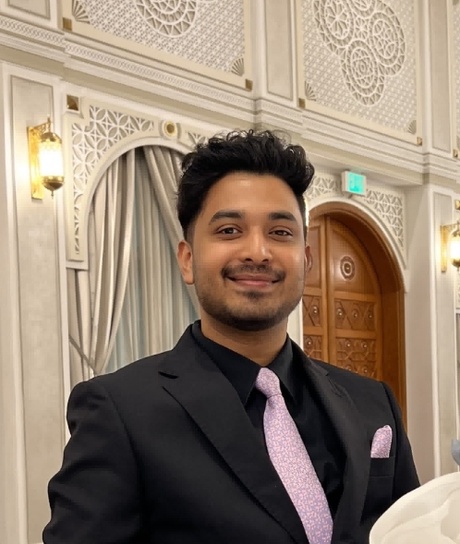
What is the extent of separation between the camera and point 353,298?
19.5 ft

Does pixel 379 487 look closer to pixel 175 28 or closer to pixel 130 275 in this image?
pixel 130 275

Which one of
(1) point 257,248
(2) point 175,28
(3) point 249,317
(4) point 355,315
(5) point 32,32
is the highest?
(2) point 175,28

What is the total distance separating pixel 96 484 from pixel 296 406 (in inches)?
14.8

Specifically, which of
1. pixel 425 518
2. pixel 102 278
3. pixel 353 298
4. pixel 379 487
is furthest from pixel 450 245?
pixel 425 518

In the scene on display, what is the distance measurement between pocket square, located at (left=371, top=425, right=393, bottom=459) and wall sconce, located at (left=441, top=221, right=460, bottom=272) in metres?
4.83

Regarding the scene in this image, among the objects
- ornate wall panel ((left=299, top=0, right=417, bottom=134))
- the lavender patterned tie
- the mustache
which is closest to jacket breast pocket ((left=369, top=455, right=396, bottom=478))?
the lavender patterned tie

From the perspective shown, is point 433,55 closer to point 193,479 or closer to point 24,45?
point 24,45

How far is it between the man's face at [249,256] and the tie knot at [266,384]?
0.08 meters

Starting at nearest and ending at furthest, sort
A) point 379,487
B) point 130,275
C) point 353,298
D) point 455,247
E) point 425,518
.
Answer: point 425,518
point 379,487
point 130,275
point 353,298
point 455,247

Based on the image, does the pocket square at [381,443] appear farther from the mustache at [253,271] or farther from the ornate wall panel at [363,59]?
the ornate wall panel at [363,59]

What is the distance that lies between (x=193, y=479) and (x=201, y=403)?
0.38 feet

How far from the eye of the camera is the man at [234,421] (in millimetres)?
1199

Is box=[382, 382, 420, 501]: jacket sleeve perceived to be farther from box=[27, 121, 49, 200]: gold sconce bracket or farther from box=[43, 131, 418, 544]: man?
box=[27, 121, 49, 200]: gold sconce bracket

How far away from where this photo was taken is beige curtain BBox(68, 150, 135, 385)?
12.6ft
